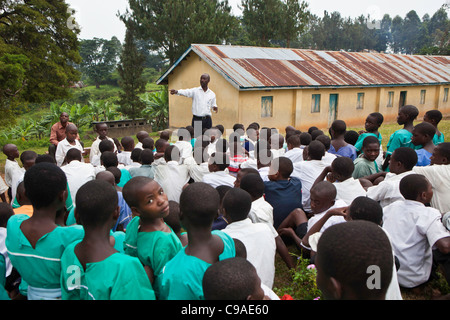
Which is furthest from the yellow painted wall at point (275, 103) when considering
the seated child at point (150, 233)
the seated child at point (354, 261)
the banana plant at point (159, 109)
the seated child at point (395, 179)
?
the seated child at point (354, 261)

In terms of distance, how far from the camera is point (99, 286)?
1897mm

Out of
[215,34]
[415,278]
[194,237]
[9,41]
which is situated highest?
[215,34]

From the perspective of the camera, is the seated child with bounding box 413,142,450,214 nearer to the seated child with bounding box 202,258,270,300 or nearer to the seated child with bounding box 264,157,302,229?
the seated child with bounding box 264,157,302,229

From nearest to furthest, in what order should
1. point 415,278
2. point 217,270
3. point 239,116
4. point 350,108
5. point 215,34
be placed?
point 217,270
point 415,278
point 239,116
point 350,108
point 215,34

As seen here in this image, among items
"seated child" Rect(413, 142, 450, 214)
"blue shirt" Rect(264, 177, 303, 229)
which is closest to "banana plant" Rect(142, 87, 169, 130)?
"blue shirt" Rect(264, 177, 303, 229)

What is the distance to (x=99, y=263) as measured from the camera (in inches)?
76.0

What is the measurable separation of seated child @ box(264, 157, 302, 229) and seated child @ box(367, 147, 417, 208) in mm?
790

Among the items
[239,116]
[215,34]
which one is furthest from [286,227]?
[215,34]

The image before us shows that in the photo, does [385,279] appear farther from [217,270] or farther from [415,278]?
[415,278]

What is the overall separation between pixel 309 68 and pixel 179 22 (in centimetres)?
971

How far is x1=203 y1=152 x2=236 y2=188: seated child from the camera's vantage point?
436 cm

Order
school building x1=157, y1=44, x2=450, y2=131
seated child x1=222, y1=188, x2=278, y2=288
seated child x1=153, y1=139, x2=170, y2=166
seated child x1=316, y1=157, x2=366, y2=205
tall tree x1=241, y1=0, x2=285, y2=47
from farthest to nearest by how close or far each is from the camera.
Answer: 1. tall tree x1=241, y1=0, x2=285, y2=47
2. school building x1=157, y1=44, x2=450, y2=131
3. seated child x1=153, y1=139, x2=170, y2=166
4. seated child x1=316, y1=157, x2=366, y2=205
5. seated child x1=222, y1=188, x2=278, y2=288

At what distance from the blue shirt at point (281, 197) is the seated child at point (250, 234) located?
3.97 ft
